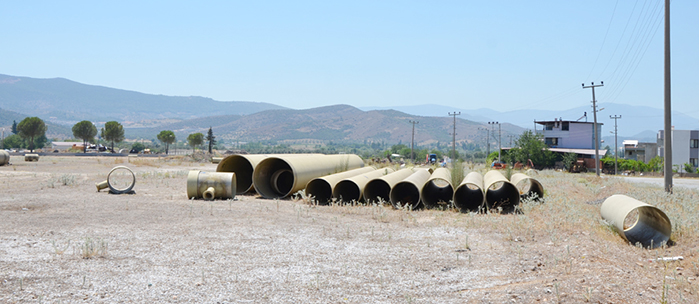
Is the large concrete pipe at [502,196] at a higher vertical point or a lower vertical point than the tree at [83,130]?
lower

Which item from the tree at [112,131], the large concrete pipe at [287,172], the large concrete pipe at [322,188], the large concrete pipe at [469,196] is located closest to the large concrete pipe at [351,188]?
the large concrete pipe at [322,188]

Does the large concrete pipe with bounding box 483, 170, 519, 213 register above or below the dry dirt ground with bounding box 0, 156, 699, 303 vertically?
above

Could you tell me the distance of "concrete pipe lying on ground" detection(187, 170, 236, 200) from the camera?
48.4ft

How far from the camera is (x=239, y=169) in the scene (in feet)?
61.4

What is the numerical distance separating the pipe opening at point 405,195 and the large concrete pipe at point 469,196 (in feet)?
3.88

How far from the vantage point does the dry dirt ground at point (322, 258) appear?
19.7 ft

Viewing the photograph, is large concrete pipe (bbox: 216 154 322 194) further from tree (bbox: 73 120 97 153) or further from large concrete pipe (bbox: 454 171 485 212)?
tree (bbox: 73 120 97 153)

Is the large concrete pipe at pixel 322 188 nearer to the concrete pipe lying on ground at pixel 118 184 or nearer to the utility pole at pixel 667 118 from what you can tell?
the concrete pipe lying on ground at pixel 118 184

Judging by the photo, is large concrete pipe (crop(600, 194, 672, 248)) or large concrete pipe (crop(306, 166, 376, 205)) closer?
large concrete pipe (crop(600, 194, 672, 248))

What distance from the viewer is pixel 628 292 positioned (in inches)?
234

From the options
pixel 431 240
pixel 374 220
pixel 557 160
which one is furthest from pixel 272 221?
pixel 557 160

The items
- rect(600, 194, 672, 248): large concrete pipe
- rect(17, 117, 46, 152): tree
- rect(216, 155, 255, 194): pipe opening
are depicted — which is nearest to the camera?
rect(600, 194, 672, 248): large concrete pipe

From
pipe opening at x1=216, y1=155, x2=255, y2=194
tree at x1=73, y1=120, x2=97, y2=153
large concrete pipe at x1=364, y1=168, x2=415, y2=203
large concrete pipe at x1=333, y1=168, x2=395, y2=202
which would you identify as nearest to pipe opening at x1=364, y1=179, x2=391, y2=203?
large concrete pipe at x1=364, y1=168, x2=415, y2=203

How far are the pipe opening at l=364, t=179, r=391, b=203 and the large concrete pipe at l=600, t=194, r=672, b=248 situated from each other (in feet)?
22.3
